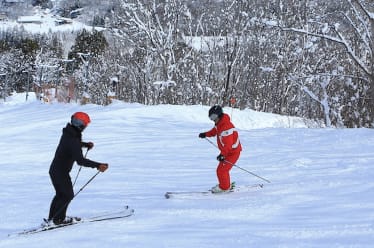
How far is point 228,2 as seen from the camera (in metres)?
25.6

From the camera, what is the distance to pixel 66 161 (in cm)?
573

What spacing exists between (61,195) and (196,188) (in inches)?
95.3

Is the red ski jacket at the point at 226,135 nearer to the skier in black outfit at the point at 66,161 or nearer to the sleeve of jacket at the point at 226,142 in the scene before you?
the sleeve of jacket at the point at 226,142

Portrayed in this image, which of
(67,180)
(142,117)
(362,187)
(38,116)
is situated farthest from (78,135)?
(38,116)

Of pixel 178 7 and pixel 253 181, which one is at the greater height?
pixel 178 7

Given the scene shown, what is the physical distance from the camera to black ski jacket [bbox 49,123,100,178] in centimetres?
554

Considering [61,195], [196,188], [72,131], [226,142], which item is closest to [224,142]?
[226,142]

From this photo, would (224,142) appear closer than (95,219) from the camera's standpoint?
No

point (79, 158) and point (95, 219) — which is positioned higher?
point (79, 158)

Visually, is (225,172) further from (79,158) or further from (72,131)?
(72,131)

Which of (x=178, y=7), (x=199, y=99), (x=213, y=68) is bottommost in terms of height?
(x=199, y=99)

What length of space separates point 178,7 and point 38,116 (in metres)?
11.4

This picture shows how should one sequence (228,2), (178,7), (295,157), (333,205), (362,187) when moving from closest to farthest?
(333,205)
(362,187)
(295,157)
(228,2)
(178,7)

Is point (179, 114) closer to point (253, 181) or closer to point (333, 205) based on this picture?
point (253, 181)
